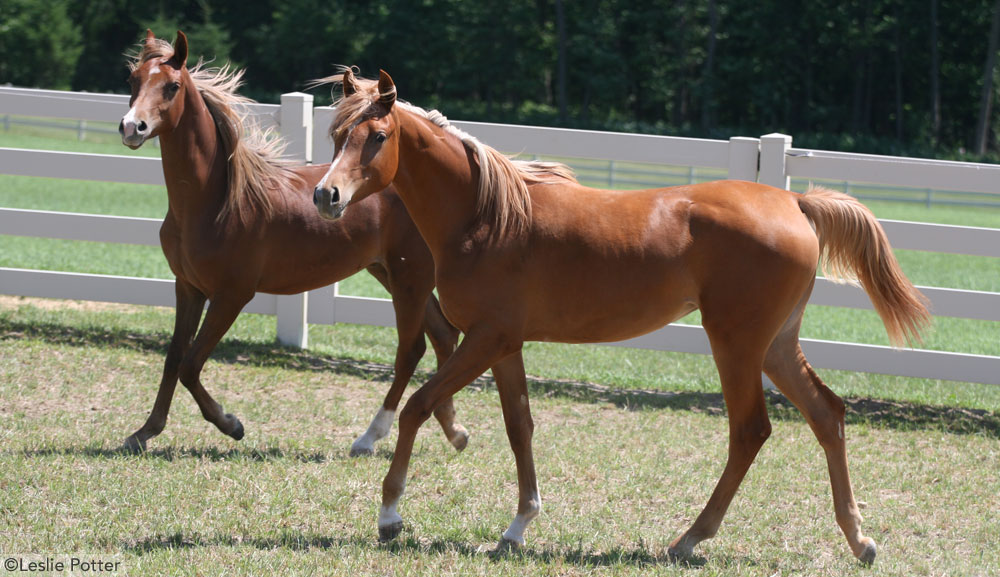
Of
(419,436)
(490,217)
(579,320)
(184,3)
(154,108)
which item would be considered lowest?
(419,436)

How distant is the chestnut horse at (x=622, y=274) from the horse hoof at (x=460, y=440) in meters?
1.28

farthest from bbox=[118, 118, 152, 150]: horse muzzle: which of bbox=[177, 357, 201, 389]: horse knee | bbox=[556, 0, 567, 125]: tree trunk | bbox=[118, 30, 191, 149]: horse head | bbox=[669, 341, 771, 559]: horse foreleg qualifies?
bbox=[556, 0, 567, 125]: tree trunk

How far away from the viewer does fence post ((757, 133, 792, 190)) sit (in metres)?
7.33

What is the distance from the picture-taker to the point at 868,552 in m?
4.36

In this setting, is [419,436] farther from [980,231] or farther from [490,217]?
[980,231]

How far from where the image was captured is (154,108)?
5.44 m

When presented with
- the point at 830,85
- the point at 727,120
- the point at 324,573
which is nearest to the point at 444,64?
the point at 727,120

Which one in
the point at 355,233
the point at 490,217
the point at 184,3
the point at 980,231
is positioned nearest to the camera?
the point at 490,217

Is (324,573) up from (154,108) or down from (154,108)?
down

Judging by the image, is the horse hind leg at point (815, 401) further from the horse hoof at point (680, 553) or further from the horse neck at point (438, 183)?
the horse neck at point (438, 183)

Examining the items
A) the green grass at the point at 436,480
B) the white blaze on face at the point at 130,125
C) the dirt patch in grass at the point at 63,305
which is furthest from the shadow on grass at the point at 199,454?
the dirt patch in grass at the point at 63,305

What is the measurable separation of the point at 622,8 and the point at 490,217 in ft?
158

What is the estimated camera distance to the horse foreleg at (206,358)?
18.4ft

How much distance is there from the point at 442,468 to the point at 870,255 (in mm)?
2465
